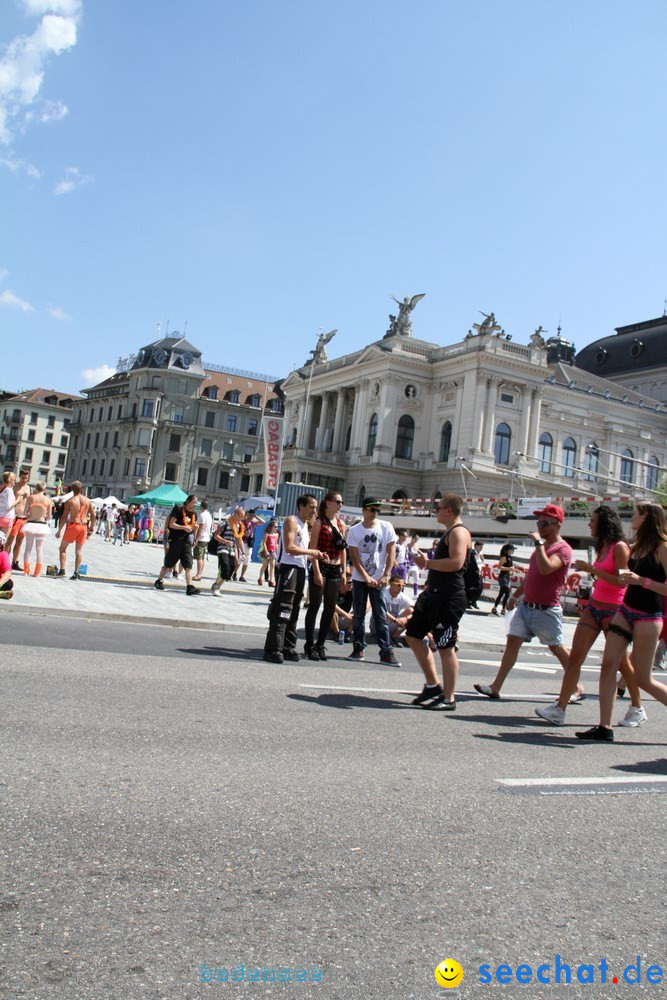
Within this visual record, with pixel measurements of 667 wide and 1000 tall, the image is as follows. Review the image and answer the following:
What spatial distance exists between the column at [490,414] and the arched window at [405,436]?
686 centimetres

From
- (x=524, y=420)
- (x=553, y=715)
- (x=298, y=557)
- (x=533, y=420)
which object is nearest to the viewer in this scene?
(x=553, y=715)

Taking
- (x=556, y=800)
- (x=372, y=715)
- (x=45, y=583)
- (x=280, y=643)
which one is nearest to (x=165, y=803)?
(x=556, y=800)

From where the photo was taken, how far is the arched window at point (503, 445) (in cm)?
6544

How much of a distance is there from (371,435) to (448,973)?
222 ft

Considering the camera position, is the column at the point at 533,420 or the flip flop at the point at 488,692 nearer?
the flip flop at the point at 488,692

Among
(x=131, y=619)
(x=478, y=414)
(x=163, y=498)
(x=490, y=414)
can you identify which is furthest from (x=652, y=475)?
(x=131, y=619)

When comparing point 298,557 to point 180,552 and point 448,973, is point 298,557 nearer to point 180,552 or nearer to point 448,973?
point 180,552

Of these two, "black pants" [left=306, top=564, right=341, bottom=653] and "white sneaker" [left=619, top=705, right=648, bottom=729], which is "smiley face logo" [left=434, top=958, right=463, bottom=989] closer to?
"white sneaker" [left=619, top=705, right=648, bottom=729]

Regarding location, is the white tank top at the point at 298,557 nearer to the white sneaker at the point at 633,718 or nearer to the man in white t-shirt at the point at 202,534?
the white sneaker at the point at 633,718

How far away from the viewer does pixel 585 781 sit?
528cm

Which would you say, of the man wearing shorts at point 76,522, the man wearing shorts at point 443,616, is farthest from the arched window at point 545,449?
the man wearing shorts at point 443,616

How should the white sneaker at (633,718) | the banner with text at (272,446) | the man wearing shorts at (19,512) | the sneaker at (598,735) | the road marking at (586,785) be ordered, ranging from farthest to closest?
the banner with text at (272,446)
the man wearing shorts at (19,512)
the white sneaker at (633,718)
the sneaker at (598,735)
the road marking at (586,785)

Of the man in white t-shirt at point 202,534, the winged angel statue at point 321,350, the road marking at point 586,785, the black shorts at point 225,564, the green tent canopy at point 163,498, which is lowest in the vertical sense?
the road marking at point 586,785

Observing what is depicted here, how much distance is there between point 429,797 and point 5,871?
2243 mm
